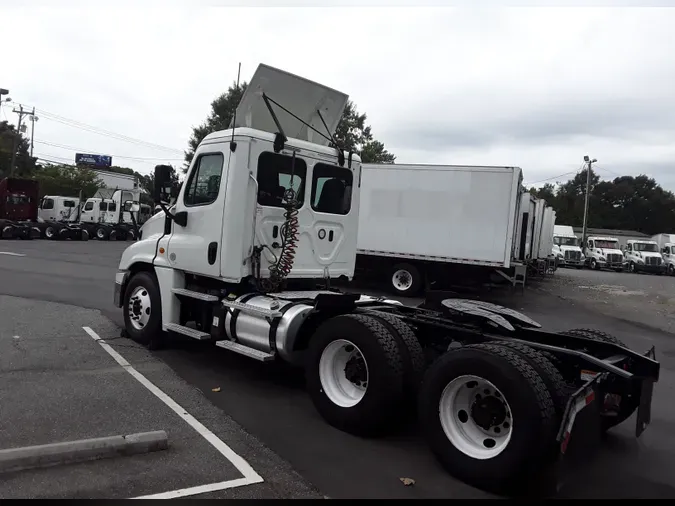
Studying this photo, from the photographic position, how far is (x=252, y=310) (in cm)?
582

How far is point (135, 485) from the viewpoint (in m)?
3.55

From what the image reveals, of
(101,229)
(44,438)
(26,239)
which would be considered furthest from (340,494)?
(101,229)

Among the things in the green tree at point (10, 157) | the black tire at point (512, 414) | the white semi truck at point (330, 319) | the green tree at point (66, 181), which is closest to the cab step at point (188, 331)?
the white semi truck at point (330, 319)

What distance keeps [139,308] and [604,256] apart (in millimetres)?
39860

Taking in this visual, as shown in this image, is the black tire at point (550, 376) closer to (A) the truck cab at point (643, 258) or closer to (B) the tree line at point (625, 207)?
(A) the truck cab at point (643, 258)

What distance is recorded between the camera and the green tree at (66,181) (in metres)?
50.1

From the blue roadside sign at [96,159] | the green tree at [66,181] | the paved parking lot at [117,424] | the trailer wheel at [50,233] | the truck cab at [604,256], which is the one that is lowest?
the paved parking lot at [117,424]

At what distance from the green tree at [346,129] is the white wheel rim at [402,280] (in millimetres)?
24717

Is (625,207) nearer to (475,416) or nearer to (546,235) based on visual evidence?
(546,235)

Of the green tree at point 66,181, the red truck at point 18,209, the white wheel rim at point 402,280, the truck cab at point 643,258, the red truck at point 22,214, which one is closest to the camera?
the white wheel rim at point 402,280

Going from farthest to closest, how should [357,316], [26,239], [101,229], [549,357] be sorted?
1. [101,229]
2. [26,239]
3. [357,316]
4. [549,357]

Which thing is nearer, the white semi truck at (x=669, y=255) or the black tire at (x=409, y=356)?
the black tire at (x=409, y=356)

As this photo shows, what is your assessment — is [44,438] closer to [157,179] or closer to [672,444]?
[157,179]

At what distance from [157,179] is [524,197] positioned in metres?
14.2
